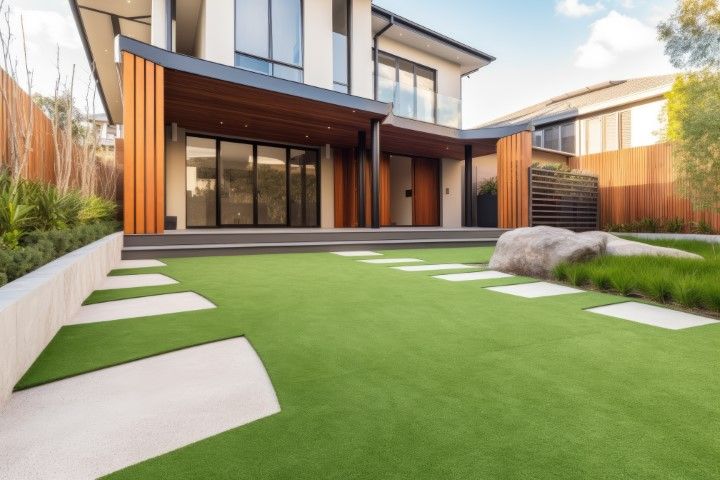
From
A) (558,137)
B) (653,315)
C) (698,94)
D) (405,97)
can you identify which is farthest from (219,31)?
(558,137)

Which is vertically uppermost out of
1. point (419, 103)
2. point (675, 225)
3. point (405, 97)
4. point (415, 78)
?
point (415, 78)

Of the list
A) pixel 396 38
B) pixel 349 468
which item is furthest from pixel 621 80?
pixel 349 468

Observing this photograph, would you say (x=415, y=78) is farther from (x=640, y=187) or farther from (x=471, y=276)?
(x=471, y=276)

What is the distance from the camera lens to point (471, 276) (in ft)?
15.4

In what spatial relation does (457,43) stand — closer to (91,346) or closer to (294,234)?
(294,234)

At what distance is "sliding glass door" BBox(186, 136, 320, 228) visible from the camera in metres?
10.4

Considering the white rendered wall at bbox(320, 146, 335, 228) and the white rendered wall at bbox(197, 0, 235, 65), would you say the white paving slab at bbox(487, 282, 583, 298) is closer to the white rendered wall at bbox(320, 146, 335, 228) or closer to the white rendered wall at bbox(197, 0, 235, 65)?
the white rendered wall at bbox(197, 0, 235, 65)

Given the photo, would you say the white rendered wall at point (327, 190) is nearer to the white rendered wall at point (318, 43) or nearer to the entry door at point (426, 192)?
the white rendered wall at point (318, 43)

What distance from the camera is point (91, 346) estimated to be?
2.06 m

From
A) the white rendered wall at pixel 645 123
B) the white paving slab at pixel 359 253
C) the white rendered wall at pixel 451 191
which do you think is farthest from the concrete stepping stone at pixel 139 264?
the white rendered wall at pixel 645 123

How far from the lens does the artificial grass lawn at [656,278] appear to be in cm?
316

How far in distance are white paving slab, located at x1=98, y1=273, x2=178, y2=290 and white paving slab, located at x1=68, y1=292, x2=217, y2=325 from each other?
65 cm

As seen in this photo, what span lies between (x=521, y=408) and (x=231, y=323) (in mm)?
1818

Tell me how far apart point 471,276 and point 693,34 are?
9964mm
